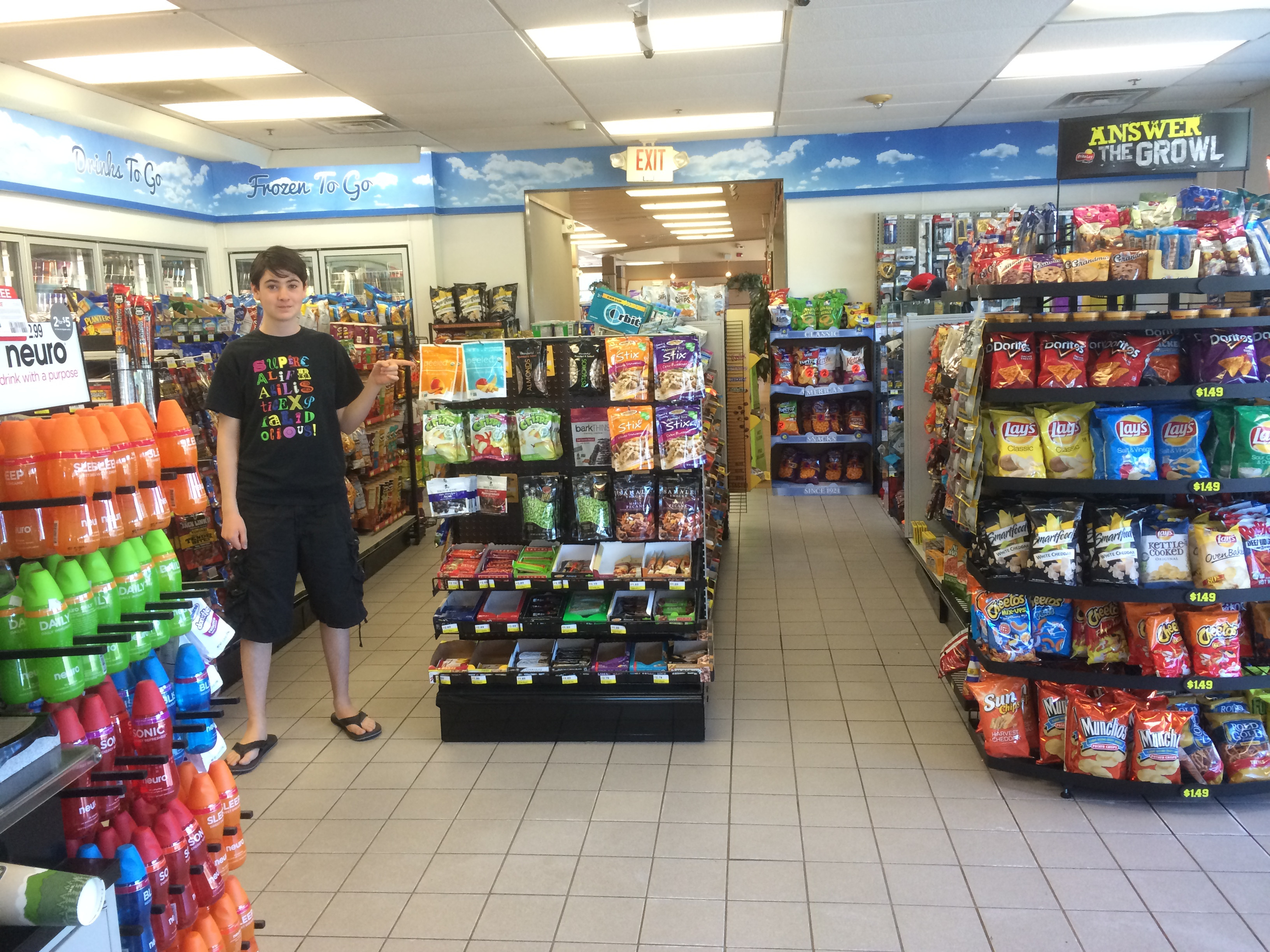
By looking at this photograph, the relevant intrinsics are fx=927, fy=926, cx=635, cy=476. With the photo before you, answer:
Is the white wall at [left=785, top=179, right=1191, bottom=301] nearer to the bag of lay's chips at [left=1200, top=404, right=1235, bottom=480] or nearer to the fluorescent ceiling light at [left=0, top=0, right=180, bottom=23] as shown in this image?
the fluorescent ceiling light at [left=0, top=0, right=180, bottom=23]

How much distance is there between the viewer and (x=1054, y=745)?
11.0 ft

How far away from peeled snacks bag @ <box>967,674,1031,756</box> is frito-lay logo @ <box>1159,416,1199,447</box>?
0.99 meters

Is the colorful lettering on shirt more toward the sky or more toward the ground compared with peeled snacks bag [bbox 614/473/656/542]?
more toward the sky

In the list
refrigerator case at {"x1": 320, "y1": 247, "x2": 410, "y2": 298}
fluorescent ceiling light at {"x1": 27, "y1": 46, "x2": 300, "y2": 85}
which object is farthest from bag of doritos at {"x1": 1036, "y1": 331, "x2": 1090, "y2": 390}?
refrigerator case at {"x1": 320, "y1": 247, "x2": 410, "y2": 298}

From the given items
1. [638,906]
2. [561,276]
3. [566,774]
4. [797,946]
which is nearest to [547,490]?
[566,774]

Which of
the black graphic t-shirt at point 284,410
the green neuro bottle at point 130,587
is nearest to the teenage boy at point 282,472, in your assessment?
the black graphic t-shirt at point 284,410

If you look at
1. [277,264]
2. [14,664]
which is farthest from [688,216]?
[14,664]

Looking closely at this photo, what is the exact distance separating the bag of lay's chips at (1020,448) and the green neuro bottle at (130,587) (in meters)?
2.68

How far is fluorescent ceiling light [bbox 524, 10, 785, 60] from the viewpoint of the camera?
206 inches

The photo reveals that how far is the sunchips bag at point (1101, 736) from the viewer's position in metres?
3.17

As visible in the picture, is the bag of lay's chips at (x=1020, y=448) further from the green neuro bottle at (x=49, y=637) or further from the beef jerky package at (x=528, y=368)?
the green neuro bottle at (x=49, y=637)

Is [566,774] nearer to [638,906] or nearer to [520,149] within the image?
[638,906]

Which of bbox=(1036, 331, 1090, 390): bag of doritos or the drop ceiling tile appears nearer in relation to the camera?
bbox=(1036, 331, 1090, 390): bag of doritos

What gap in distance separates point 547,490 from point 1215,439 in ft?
8.04
